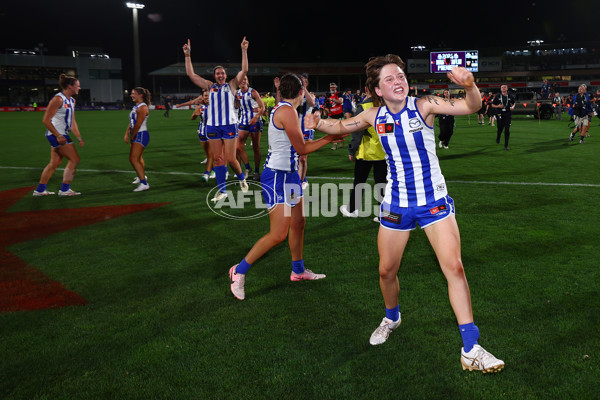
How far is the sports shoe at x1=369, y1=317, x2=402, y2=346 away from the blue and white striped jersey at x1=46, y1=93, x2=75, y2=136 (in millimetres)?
7868

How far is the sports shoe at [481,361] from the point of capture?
296cm

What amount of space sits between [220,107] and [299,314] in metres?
5.38

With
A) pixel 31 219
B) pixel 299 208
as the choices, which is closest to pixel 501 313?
pixel 299 208

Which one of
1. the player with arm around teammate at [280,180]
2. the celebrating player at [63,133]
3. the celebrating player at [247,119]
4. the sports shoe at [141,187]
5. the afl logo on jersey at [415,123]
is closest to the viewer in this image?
the afl logo on jersey at [415,123]

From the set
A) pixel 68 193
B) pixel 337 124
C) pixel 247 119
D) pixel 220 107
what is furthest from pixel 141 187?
pixel 337 124

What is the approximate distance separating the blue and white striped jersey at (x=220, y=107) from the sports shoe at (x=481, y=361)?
6.37m

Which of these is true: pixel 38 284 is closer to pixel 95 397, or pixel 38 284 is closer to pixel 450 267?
pixel 95 397

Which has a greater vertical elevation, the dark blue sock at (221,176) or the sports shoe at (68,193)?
the dark blue sock at (221,176)

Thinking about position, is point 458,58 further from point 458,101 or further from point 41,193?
point 458,101

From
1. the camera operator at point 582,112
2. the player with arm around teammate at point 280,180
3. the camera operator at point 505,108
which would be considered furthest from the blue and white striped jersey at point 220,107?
the camera operator at point 582,112

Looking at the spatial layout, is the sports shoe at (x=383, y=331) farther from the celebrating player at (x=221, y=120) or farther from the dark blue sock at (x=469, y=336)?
the celebrating player at (x=221, y=120)

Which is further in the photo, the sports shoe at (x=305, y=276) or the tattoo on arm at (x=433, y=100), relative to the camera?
the sports shoe at (x=305, y=276)

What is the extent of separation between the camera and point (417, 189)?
313cm

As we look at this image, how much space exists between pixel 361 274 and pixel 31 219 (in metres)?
→ 5.45
